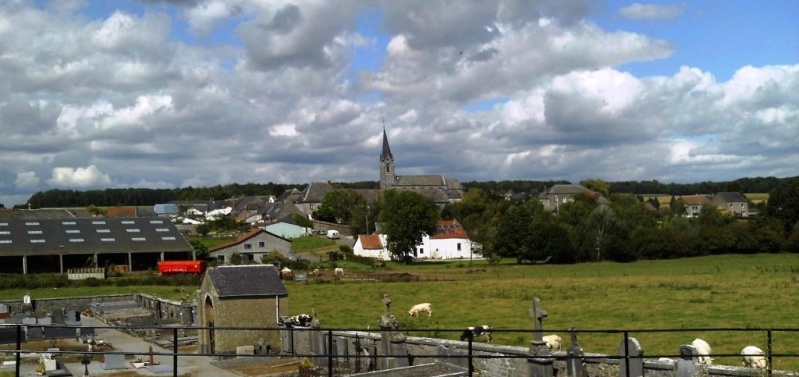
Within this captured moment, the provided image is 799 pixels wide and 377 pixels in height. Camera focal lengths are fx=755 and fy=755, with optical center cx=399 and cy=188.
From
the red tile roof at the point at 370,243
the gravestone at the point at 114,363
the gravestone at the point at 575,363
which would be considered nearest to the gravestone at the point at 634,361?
the gravestone at the point at 575,363

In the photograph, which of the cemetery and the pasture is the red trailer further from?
the cemetery

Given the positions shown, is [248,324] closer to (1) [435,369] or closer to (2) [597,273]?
(1) [435,369]

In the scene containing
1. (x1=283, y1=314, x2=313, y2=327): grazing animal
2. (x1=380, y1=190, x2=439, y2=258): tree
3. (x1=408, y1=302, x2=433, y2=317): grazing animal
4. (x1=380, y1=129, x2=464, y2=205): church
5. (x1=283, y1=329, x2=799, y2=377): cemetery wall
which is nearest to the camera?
(x1=283, y1=329, x2=799, y2=377): cemetery wall

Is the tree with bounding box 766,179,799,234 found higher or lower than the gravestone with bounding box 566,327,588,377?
higher

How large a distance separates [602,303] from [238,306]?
16719mm

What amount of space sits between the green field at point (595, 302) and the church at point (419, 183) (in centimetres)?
9578

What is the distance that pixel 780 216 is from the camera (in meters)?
78.3

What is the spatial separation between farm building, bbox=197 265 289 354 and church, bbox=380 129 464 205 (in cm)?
Answer: 12454

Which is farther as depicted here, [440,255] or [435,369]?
[440,255]

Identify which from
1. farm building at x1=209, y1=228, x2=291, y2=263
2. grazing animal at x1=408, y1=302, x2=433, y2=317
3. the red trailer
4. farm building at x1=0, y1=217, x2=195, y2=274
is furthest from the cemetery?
farm building at x1=209, y1=228, x2=291, y2=263

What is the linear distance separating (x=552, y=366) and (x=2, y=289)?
41.8 meters

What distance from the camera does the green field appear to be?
23094mm

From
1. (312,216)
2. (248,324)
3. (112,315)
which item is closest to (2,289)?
(112,315)

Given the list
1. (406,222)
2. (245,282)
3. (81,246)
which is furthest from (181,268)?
(406,222)
